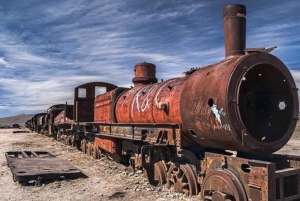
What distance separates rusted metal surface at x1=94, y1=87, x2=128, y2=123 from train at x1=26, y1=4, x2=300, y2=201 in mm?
2538

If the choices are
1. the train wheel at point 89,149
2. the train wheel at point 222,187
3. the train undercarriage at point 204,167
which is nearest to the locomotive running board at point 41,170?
the train undercarriage at point 204,167

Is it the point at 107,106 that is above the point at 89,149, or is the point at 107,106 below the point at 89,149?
above

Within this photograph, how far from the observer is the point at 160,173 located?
720cm

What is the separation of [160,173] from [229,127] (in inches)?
116

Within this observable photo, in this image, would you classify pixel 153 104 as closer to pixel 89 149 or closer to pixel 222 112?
pixel 222 112

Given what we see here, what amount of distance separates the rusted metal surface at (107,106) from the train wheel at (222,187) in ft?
17.9

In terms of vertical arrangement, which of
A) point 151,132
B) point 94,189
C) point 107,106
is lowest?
point 94,189

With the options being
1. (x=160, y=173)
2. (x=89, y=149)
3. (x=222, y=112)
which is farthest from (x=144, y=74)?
(x=222, y=112)

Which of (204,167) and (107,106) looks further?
(107,106)

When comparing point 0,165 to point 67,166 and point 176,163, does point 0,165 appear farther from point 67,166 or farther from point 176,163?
point 176,163

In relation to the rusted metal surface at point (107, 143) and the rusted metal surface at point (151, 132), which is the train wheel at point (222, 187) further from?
the rusted metal surface at point (107, 143)

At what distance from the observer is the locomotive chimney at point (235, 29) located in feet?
18.7

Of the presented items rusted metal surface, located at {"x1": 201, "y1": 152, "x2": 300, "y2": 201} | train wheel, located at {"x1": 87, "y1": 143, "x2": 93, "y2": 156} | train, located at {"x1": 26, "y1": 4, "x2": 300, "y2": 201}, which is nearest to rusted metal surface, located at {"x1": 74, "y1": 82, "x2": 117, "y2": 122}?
train wheel, located at {"x1": 87, "y1": 143, "x2": 93, "y2": 156}

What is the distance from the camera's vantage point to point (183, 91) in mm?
6184
